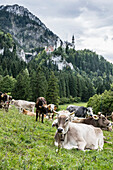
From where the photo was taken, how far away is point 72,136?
314 inches

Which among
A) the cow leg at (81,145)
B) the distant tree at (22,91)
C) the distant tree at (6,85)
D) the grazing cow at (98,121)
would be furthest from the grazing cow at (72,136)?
the distant tree at (6,85)

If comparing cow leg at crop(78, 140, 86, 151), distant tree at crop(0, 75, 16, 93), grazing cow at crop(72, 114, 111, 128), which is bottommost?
grazing cow at crop(72, 114, 111, 128)

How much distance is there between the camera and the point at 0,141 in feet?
22.2

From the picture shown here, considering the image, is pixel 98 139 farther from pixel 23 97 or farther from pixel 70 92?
pixel 70 92

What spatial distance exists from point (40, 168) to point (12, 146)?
6.43ft

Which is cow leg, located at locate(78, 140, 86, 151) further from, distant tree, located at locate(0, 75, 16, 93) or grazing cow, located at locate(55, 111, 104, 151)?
distant tree, located at locate(0, 75, 16, 93)

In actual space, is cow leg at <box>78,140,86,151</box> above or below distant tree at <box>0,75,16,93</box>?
below

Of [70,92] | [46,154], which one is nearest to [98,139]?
[46,154]

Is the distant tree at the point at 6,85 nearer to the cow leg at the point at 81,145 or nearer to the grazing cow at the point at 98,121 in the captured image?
the grazing cow at the point at 98,121

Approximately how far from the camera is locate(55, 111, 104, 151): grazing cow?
7.37 m

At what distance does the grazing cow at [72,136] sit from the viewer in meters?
7.37

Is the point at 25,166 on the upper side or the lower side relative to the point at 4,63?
lower

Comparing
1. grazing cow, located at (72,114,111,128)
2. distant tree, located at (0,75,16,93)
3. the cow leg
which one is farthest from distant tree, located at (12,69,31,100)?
the cow leg

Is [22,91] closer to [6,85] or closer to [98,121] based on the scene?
[6,85]
